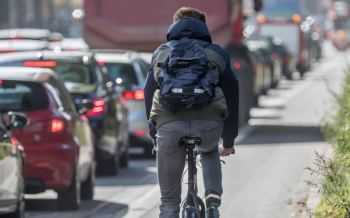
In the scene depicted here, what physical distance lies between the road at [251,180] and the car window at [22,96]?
104 cm

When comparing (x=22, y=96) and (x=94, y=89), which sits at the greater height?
(x=22, y=96)

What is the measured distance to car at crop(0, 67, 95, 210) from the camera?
49.4 feet

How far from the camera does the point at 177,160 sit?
985 cm

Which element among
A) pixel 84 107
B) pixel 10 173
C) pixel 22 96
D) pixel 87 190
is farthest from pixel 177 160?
pixel 84 107

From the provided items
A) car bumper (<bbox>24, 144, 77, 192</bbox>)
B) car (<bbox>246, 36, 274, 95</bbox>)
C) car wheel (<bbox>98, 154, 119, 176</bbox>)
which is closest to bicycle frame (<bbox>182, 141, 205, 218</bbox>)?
car bumper (<bbox>24, 144, 77, 192</bbox>)

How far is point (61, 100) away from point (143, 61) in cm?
857

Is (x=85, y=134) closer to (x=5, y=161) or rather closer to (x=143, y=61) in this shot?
(x=5, y=161)

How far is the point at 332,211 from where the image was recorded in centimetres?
1221

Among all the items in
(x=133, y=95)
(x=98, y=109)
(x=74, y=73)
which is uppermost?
(x=74, y=73)

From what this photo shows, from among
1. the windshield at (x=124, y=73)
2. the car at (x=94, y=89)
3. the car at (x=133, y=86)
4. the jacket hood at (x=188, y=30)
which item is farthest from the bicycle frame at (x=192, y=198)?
the windshield at (x=124, y=73)

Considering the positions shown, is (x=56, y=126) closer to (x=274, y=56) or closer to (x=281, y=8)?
(x=274, y=56)

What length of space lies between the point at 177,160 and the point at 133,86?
1313cm

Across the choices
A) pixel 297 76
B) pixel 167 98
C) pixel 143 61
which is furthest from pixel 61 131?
pixel 297 76

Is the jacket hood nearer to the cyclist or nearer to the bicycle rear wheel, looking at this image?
the cyclist
